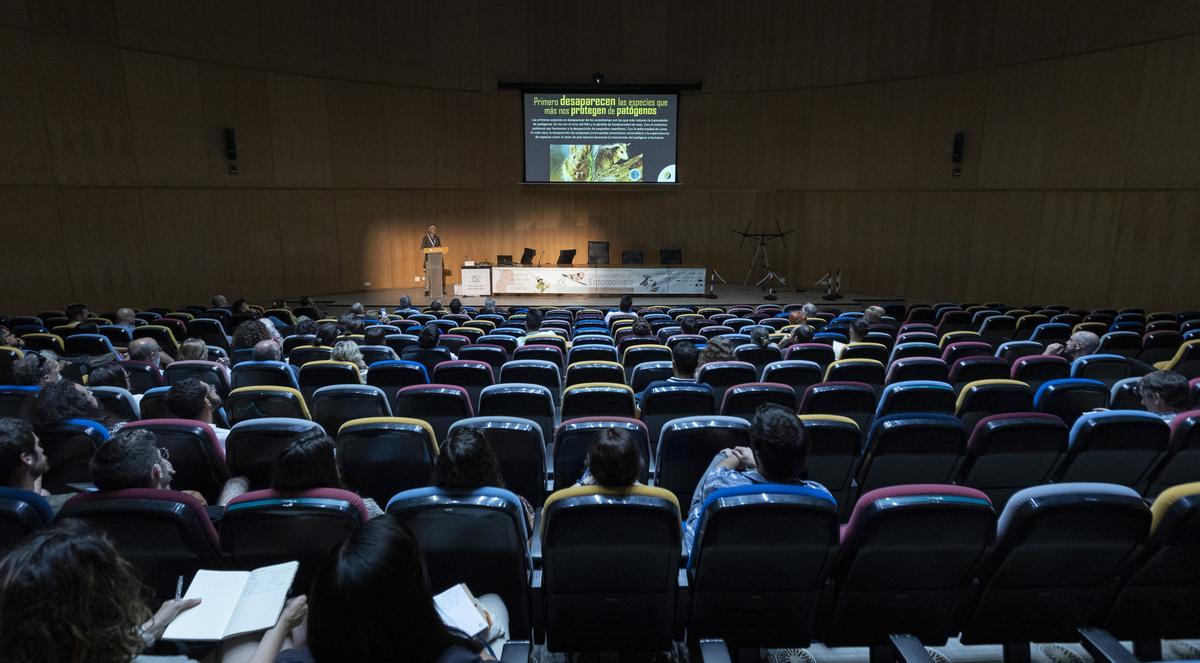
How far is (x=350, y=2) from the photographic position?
16391 mm

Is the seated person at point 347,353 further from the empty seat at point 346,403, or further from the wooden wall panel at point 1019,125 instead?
the wooden wall panel at point 1019,125

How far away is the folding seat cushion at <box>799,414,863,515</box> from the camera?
12.3ft

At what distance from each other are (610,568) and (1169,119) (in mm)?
14976

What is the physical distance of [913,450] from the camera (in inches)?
148

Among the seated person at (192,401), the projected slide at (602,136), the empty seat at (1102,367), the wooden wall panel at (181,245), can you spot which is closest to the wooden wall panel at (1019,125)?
the projected slide at (602,136)

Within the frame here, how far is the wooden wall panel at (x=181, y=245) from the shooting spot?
13859mm

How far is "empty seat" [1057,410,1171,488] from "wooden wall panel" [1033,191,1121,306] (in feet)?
39.7

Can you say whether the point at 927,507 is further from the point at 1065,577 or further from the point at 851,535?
the point at 1065,577

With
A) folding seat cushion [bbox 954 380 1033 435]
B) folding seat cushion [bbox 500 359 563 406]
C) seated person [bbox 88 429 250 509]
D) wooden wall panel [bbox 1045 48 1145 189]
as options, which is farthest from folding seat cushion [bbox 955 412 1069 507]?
→ wooden wall panel [bbox 1045 48 1145 189]

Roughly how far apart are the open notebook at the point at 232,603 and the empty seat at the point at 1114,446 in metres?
4.03

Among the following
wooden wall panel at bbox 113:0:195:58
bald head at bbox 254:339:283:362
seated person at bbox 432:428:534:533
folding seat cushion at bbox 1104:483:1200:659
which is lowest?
folding seat cushion at bbox 1104:483:1200:659

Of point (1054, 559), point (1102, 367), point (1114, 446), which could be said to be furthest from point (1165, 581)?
point (1102, 367)

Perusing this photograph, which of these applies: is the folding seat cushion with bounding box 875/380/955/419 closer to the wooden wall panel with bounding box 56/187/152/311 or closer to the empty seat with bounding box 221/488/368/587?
the empty seat with bounding box 221/488/368/587

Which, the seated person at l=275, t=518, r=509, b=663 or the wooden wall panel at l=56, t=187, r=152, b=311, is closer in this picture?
the seated person at l=275, t=518, r=509, b=663
